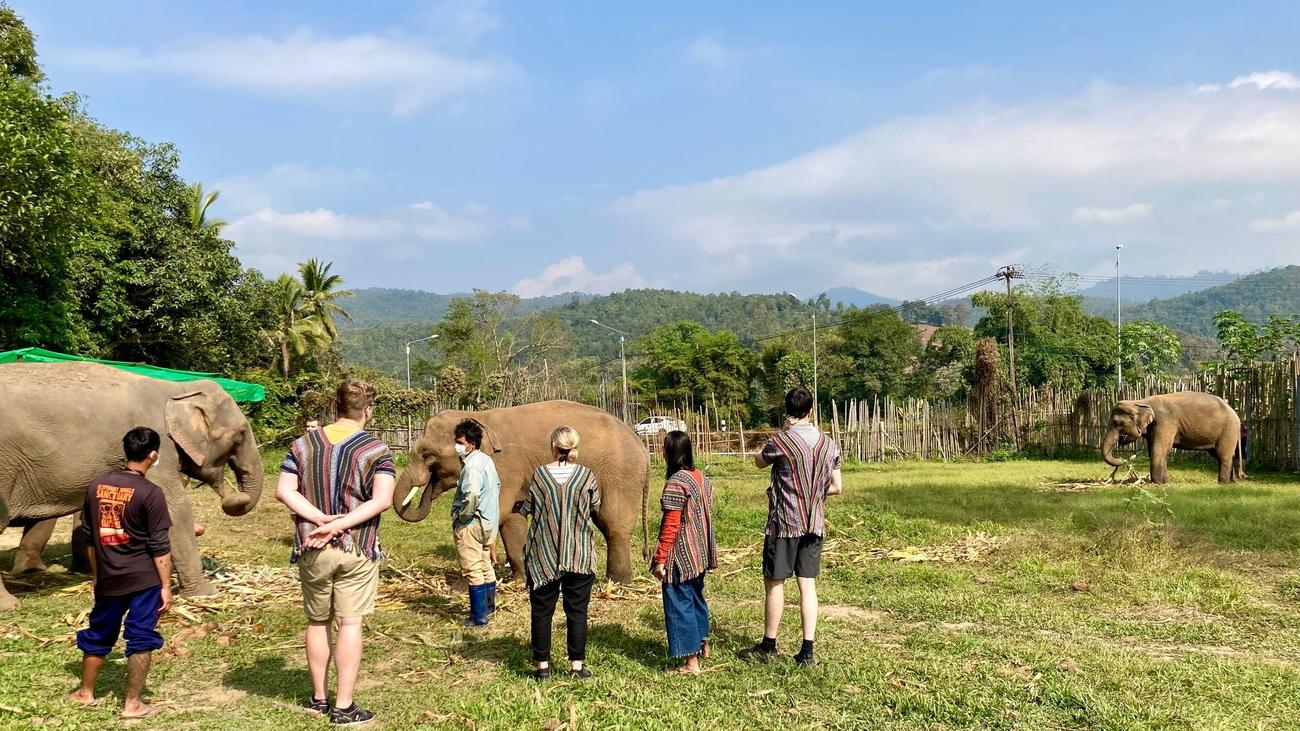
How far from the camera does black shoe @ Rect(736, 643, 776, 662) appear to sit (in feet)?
20.2

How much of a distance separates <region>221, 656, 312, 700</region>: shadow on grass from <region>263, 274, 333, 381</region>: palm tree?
104 feet

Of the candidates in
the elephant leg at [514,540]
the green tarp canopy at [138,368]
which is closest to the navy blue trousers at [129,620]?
the elephant leg at [514,540]

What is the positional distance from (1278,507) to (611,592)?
10.2m

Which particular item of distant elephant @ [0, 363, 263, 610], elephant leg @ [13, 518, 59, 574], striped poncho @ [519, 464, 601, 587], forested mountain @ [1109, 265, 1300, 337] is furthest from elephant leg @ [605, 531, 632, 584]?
forested mountain @ [1109, 265, 1300, 337]

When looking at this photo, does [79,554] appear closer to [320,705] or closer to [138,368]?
[138,368]

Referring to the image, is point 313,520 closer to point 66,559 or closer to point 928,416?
point 66,559

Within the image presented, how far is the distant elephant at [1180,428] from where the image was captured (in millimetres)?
17000

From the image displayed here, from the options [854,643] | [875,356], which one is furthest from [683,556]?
[875,356]

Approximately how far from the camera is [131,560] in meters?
5.13

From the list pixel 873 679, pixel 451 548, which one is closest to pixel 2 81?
pixel 451 548

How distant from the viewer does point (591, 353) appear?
130m

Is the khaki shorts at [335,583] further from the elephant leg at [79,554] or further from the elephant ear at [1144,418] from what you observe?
the elephant ear at [1144,418]

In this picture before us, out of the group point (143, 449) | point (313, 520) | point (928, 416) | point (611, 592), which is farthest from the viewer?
point (928, 416)

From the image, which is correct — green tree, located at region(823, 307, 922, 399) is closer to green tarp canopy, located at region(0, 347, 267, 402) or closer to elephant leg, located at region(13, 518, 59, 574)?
green tarp canopy, located at region(0, 347, 267, 402)
